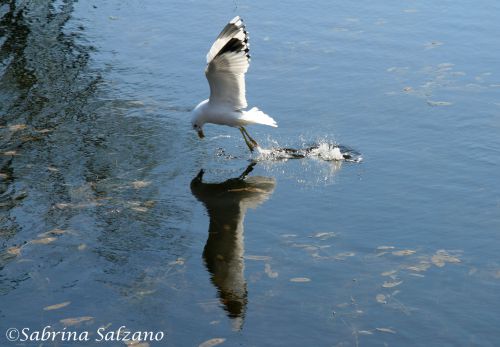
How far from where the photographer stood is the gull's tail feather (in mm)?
9148

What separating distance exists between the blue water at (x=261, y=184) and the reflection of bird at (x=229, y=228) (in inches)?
0.8

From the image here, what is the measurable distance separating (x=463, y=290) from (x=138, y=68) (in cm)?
604

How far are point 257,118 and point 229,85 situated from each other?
1.46 ft

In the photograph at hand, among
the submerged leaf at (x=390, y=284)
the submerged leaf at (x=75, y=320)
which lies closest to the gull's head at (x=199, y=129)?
the submerged leaf at (x=390, y=284)

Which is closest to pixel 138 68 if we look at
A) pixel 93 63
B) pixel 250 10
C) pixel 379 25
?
pixel 93 63

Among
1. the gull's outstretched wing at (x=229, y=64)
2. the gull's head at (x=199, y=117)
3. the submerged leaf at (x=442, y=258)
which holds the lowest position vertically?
the submerged leaf at (x=442, y=258)

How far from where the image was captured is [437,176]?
8984 mm

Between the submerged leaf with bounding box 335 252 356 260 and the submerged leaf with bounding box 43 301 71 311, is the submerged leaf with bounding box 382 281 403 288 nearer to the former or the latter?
the submerged leaf with bounding box 335 252 356 260

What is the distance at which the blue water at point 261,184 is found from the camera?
6805mm

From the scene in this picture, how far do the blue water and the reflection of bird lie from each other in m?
0.02

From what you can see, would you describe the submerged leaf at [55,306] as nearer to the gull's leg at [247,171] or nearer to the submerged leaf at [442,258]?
the gull's leg at [247,171]

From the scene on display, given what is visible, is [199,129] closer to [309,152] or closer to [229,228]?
[309,152]

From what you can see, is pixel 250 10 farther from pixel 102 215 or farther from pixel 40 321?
pixel 40 321

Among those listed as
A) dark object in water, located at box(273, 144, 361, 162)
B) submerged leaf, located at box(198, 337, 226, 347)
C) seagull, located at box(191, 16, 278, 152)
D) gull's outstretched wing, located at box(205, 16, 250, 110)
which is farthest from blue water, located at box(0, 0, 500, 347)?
gull's outstretched wing, located at box(205, 16, 250, 110)
